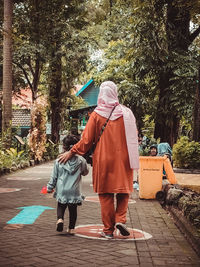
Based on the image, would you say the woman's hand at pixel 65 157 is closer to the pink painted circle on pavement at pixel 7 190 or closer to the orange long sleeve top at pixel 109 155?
the orange long sleeve top at pixel 109 155

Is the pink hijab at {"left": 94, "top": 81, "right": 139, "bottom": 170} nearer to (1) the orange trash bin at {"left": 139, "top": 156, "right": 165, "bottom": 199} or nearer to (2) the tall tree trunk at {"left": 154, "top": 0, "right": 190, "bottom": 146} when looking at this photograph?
(1) the orange trash bin at {"left": 139, "top": 156, "right": 165, "bottom": 199}

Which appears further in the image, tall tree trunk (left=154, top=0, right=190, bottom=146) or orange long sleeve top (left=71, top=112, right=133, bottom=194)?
tall tree trunk (left=154, top=0, right=190, bottom=146)

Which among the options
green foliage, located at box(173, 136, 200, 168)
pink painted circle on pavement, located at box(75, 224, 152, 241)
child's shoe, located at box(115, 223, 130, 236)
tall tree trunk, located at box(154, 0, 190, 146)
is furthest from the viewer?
tall tree trunk, located at box(154, 0, 190, 146)

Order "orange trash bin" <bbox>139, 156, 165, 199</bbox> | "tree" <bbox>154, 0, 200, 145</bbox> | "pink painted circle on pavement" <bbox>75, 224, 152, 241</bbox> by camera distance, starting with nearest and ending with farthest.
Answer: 1. "pink painted circle on pavement" <bbox>75, 224, 152, 241</bbox>
2. "orange trash bin" <bbox>139, 156, 165, 199</bbox>
3. "tree" <bbox>154, 0, 200, 145</bbox>

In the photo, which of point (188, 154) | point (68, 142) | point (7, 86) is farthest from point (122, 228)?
point (7, 86)

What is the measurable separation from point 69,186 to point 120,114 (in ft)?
3.81

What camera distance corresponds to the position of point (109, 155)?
5492 mm

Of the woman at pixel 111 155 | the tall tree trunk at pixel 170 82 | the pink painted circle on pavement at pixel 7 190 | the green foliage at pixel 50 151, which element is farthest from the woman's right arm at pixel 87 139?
the green foliage at pixel 50 151

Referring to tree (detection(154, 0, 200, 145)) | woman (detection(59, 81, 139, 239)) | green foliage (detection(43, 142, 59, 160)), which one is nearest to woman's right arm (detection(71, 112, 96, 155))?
woman (detection(59, 81, 139, 239))

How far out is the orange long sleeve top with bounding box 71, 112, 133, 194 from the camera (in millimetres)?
5469

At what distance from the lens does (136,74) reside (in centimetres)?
1856

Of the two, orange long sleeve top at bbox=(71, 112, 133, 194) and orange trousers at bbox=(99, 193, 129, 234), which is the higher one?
orange long sleeve top at bbox=(71, 112, 133, 194)

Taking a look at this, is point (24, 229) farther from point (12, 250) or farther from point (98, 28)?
point (98, 28)

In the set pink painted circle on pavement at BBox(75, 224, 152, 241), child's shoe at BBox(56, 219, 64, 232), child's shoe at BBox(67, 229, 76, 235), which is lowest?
pink painted circle on pavement at BBox(75, 224, 152, 241)
